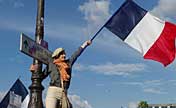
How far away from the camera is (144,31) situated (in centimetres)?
1220

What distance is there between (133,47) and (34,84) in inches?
126

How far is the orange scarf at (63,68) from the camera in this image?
7.02 meters

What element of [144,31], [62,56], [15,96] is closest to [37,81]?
[62,56]

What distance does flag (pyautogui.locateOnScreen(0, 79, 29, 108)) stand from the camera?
13492 mm

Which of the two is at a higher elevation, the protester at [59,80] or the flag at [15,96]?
the flag at [15,96]

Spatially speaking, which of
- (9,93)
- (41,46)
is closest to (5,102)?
(9,93)

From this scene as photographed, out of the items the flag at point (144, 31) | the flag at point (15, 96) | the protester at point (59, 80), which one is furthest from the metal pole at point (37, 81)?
the flag at point (15, 96)

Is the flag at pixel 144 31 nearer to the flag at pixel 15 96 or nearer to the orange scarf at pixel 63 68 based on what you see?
the flag at pixel 15 96

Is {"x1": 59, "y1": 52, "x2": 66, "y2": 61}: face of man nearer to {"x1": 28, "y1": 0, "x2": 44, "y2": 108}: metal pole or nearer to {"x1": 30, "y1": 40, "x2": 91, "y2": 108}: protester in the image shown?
{"x1": 30, "y1": 40, "x2": 91, "y2": 108}: protester

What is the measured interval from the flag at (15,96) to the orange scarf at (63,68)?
6.51m

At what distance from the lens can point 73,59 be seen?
24.8ft

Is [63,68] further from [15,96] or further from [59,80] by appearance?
[15,96]

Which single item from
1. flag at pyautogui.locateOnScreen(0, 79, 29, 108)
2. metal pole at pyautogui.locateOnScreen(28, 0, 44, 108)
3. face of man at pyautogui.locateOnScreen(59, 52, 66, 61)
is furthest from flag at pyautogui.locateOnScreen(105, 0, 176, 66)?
face of man at pyautogui.locateOnScreen(59, 52, 66, 61)

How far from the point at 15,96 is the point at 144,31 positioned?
14.2 ft
